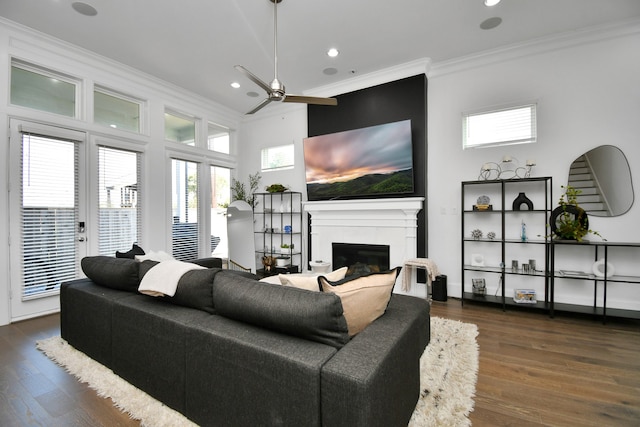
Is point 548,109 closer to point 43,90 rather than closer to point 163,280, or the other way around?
point 163,280

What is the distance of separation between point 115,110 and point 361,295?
4.72 m

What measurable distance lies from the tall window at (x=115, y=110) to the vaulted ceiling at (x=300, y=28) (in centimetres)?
54

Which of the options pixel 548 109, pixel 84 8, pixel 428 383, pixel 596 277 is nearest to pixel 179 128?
pixel 84 8

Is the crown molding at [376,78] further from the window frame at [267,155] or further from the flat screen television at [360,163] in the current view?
the window frame at [267,155]

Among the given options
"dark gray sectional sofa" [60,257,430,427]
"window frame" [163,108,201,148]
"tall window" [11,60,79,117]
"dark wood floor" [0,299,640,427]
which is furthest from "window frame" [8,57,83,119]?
"dark gray sectional sofa" [60,257,430,427]

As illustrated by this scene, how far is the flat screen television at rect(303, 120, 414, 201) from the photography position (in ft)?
13.8

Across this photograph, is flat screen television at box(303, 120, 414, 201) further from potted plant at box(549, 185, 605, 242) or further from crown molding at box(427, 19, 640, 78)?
potted plant at box(549, 185, 605, 242)

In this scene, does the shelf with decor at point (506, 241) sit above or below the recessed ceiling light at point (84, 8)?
below

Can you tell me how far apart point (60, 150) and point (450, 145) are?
534cm

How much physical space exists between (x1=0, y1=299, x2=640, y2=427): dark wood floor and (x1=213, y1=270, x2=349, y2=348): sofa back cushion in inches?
41.0

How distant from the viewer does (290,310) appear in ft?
4.34

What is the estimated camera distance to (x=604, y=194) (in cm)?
337

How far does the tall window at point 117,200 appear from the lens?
400 cm

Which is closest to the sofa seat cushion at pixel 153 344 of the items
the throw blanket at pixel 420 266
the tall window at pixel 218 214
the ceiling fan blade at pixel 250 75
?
the ceiling fan blade at pixel 250 75
